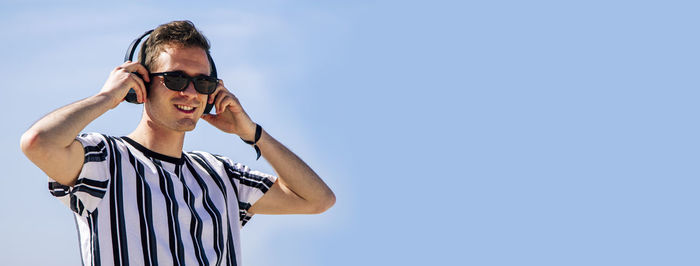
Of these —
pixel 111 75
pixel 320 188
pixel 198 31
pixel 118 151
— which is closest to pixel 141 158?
pixel 118 151

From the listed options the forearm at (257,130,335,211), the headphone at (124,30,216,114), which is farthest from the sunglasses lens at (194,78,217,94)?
the forearm at (257,130,335,211)

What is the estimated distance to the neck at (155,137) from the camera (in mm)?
4406

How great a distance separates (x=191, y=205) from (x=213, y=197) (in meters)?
0.24

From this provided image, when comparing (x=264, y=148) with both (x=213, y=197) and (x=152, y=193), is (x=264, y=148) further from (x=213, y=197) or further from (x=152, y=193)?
(x=152, y=193)

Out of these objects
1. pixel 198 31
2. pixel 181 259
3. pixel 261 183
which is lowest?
pixel 181 259

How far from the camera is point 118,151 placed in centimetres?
416

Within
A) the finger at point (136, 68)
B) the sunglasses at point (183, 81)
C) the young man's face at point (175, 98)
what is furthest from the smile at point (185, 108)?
the finger at point (136, 68)

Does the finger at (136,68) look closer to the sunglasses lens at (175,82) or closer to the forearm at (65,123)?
the sunglasses lens at (175,82)

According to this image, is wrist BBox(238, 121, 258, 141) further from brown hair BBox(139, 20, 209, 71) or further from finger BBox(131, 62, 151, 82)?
finger BBox(131, 62, 151, 82)

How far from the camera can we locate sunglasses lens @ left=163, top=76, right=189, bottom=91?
4336 millimetres

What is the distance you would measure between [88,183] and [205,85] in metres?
0.89

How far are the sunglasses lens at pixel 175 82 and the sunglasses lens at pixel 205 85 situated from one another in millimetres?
83

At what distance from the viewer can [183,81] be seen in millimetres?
4359

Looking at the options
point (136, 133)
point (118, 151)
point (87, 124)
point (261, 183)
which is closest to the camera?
point (87, 124)
